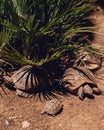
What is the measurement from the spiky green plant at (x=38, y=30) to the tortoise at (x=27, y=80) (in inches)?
4.0

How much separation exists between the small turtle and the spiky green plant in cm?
37

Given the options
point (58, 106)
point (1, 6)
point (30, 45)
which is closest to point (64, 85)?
point (58, 106)

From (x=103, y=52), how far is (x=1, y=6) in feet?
3.89

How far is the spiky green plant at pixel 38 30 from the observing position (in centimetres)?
298

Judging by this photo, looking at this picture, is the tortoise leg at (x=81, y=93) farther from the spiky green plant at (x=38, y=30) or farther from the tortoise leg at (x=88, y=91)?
the spiky green plant at (x=38, y=30)

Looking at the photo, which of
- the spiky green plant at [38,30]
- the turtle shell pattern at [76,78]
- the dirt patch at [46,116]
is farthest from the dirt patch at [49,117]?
the spiky green plant at [38,30]

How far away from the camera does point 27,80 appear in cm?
315

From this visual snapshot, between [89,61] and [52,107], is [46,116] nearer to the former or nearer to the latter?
[52,107]

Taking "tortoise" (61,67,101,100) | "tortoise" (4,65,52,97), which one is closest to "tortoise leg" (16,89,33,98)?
"tortoise" (4,65,52,97)

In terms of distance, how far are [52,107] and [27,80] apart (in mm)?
369

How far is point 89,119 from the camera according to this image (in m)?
3.05

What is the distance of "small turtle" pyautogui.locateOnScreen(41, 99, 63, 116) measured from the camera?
9.91ft

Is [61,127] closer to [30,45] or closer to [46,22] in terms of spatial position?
[30,45]

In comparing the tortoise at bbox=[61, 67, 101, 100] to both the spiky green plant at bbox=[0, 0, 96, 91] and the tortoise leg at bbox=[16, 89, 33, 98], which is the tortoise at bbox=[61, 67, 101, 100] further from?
the tortoise leg at bbox=[16, 89, 33, 98]
